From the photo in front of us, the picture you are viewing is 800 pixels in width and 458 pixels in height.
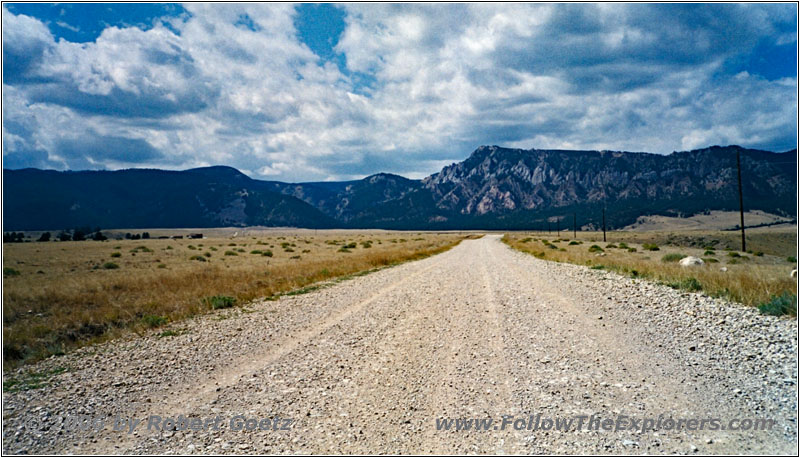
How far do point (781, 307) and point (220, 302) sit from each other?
14.3 metres

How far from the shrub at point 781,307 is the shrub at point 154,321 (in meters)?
13.9

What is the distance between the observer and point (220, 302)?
550 inches

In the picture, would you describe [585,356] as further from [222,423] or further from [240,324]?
[240,324]

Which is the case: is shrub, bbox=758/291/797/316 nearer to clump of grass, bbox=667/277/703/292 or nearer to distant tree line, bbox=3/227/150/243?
clump of grass, bbox=667/277/703/292

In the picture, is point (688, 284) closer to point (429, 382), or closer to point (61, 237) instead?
point (429, 382)

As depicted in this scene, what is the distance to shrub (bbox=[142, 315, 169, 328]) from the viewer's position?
11.3 metres

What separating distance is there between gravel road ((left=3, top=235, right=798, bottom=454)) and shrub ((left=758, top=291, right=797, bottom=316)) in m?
0.36

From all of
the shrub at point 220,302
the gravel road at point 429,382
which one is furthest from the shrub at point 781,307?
the shrub at point 220,302

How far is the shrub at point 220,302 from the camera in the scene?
13.8 m

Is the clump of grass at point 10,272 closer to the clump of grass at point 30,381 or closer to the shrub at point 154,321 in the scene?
the shrub at point 154,321

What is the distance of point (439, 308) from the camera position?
12.5m

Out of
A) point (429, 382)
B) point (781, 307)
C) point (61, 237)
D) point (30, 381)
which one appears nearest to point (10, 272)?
point (30, 381)

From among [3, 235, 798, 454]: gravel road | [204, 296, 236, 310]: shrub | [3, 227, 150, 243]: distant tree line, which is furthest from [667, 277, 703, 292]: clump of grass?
[3, 227, 150, 243]: distant tree line

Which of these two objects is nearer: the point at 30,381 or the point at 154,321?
the point at 30,381
